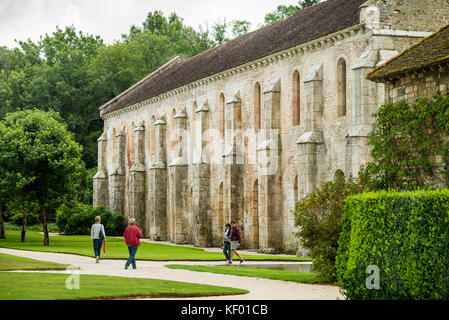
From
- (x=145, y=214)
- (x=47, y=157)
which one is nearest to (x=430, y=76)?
(x=47, y=157)

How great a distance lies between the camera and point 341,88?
36.7 meters

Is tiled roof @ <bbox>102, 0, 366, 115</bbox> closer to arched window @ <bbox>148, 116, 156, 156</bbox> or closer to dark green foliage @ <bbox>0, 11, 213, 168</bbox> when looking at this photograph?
arched window @ <bbox>148, 116, 156, 156</bbox>

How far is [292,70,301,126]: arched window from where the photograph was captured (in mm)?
40031

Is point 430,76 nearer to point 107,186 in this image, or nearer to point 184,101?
point 184,101

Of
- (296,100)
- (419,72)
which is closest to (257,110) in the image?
(296,100)

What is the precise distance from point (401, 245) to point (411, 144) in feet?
24.3

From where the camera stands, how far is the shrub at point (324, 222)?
22594mm

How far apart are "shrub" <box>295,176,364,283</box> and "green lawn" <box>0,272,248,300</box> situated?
4.08m

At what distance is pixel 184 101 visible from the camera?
5359 cm

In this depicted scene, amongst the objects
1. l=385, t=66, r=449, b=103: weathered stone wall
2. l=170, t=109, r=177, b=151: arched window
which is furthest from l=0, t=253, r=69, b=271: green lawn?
l=170, t=109, r=177, b=151: arched window

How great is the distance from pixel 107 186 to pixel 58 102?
51.2 feet

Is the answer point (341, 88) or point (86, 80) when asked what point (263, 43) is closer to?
point (341, 88)

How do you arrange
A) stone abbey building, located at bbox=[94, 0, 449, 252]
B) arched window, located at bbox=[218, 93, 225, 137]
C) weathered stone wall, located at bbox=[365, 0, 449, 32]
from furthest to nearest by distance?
arched window, located at bbox=[218, 93, 225, 137], stone abbey building, located at bbox=[94, 0, 449, 252], weathered stone wall, located at bbox=[365, 0, 449, 32]

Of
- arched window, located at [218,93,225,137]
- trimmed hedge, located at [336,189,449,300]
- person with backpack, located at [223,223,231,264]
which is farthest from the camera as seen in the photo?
arched window, located at [218,93,225,137]
